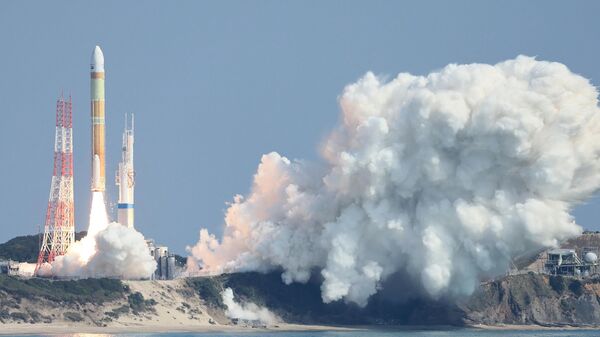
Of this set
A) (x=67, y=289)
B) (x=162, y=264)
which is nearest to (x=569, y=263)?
(x=162, y=264)

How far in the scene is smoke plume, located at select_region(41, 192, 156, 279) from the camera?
159m

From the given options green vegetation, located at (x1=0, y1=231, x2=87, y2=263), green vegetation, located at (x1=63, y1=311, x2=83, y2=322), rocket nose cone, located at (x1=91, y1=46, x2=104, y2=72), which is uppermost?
rocket nose cone, located at (x1=91, y1=46, x2=104, y2=72)

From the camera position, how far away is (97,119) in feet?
527

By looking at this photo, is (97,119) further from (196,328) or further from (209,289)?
(196,328)

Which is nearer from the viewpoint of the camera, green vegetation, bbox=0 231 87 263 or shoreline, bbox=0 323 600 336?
shoreline, bbox=0 323 600 336

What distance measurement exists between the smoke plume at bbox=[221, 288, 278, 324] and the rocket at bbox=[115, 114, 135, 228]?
381 inches

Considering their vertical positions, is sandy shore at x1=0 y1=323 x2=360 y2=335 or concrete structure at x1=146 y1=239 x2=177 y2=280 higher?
concrete structure at x1=146 y1=239 x2=177 y2=280

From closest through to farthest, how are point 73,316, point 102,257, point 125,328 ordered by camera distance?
point 73,316 < point 125,328 < point 102,257

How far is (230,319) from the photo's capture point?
163m

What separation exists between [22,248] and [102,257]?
2466 cm

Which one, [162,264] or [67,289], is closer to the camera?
[67,289]

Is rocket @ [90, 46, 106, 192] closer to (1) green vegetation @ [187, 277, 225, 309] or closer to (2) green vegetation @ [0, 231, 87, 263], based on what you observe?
(1) green vegetation @ [187, 277, 225, 309]

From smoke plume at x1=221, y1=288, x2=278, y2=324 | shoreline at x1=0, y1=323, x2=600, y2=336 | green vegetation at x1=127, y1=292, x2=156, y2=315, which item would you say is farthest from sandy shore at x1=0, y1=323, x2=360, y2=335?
green vegetation at x1=127, y1=292, x2=156, y2=315

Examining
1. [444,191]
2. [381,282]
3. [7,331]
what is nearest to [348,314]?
[381,282]
